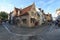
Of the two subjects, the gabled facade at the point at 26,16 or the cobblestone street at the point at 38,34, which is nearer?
the gabled facade at the point at 26,16

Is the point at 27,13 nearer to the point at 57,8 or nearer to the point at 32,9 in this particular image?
the point at 32,9

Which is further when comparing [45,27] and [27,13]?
[45,27]

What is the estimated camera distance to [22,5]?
1.01 m

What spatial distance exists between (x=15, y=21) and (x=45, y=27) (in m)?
0.26

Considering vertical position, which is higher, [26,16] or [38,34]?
[26,16]

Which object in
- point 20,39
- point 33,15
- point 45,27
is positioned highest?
point 33,15

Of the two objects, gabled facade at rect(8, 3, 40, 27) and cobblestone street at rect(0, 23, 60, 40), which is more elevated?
gabled facade at rect(8, 3, 40, 27)

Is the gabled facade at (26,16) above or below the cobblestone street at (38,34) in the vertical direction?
above

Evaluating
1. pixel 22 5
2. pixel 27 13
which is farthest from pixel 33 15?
pixel 22 5

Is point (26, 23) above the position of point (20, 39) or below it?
above

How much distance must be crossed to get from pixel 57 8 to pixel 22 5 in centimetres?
29

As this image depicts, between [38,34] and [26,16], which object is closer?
[26,16]

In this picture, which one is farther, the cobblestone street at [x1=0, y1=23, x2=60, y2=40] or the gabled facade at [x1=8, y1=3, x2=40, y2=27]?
the cobblestone street at [x1=0, y1=23, x2=60, y2=40]

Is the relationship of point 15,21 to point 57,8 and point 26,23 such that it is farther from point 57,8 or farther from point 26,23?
point 57,8
